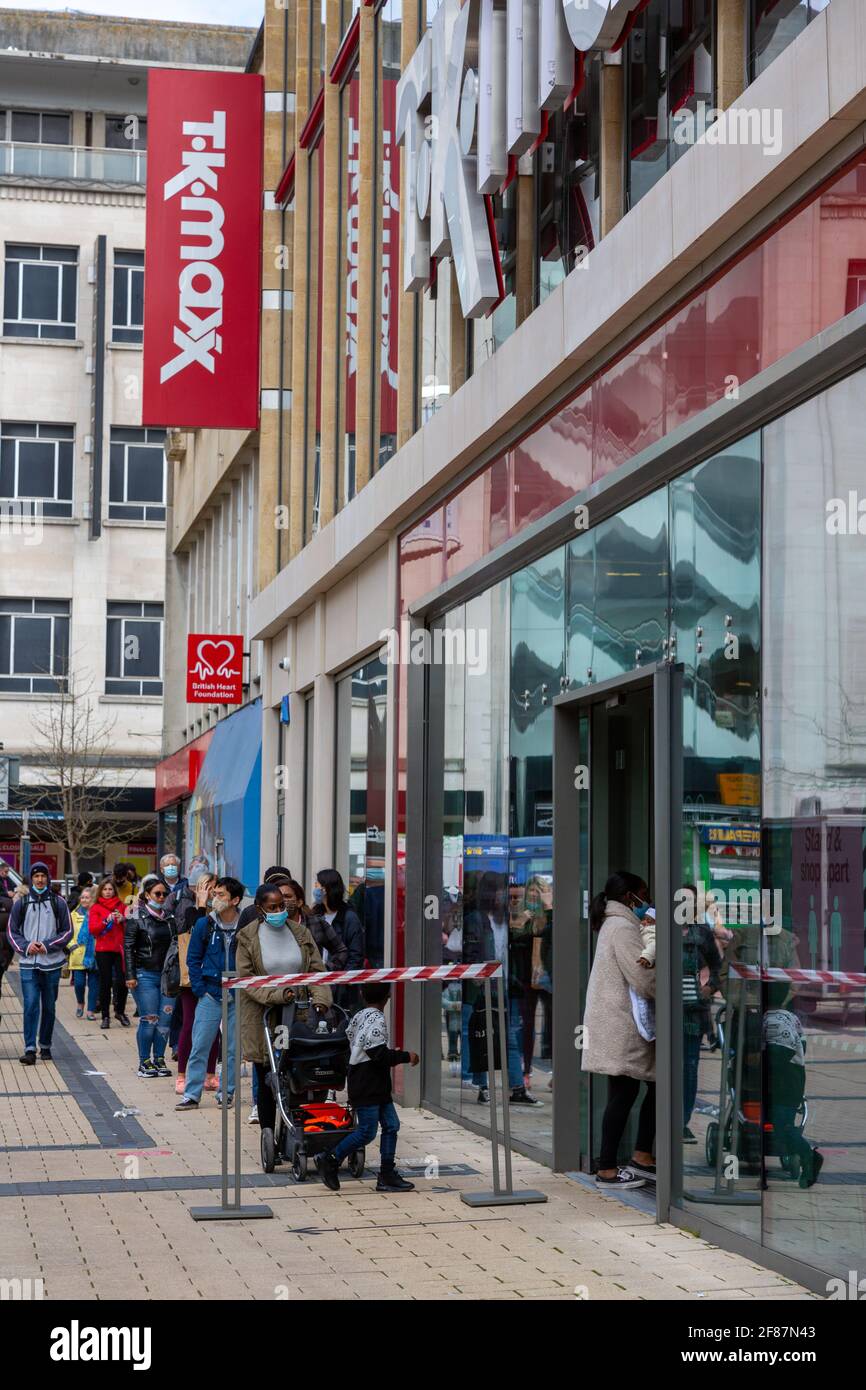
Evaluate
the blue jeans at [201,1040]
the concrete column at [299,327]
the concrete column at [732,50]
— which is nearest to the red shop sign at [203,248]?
the concrete column at [299,327]

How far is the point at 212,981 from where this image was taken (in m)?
14.9

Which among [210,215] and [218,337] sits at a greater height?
[210,215]

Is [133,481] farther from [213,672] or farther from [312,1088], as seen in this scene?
[312,1088]

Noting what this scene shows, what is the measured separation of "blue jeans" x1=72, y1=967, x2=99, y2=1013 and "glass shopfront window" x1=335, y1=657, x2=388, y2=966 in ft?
22.6

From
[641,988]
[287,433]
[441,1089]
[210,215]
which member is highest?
[210,215]

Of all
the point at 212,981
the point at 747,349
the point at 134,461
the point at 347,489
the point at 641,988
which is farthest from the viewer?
the point at 134,461

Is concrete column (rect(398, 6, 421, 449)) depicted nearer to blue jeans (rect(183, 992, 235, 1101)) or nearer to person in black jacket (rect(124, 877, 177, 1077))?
person in black jacket (rect(124, 877, 177, 1077))

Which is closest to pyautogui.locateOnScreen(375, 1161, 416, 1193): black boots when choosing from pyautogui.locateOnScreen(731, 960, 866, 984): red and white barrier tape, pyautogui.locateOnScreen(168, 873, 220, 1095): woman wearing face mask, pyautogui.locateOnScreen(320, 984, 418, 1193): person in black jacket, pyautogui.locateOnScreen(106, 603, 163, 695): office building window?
pyautogui.locateOnScreen(320, 984, 418, 1193): person in black jacket

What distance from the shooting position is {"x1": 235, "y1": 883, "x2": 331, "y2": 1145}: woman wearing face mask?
458 inches

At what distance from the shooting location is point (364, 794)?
1812 centimetres

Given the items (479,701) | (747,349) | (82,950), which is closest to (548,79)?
(747,349)

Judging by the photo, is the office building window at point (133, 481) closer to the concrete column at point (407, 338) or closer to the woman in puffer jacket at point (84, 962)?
the woman in puffer jacket at point (84, 962)
